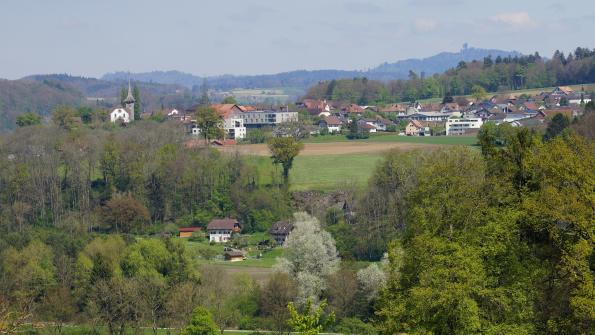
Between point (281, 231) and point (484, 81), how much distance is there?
76991 millimetres

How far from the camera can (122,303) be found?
33219 millimetres

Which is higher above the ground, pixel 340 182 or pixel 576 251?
pixel 576 251

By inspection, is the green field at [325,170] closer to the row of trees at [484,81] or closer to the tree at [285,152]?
the tree at [285,152]

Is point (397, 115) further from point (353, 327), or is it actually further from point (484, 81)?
point (353, 327)

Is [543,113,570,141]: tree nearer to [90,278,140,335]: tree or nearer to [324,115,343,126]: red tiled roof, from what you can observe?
[324,115,343,126]: red tiled roof

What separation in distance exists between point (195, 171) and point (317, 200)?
A: 29.3 ft

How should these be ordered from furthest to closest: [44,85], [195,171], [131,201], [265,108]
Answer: [44,85], [265,108], [195,171], [131,201]

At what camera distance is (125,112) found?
92375 mm

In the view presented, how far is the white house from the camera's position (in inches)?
3516

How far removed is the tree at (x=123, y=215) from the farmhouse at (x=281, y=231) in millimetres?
8307

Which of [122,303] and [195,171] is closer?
[122,303]

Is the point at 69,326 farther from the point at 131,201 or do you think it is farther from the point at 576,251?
the point at 576,251

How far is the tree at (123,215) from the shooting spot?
174 ft

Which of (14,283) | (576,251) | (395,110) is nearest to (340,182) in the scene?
(14,283)
